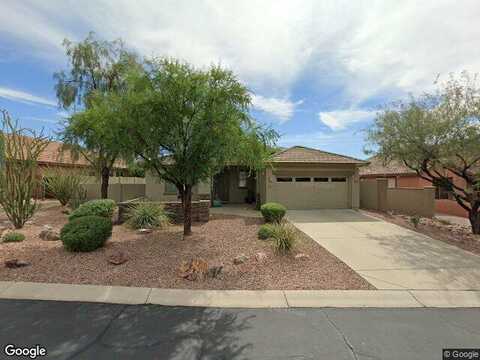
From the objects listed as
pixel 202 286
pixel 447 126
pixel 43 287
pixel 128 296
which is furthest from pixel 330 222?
pixel 43 287

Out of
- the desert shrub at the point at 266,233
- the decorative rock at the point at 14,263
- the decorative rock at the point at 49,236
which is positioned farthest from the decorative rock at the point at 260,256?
the decorative rock at the point at 49,236

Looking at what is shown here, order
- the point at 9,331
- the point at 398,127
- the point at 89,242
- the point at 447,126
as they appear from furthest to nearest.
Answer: the point at 398,127 → the point at 447,126 → the point at 89,242 → the point at 9,331

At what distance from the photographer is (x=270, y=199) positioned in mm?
14328

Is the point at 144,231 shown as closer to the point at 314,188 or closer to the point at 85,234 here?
the point at 85,234

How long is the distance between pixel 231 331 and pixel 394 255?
17.9ft

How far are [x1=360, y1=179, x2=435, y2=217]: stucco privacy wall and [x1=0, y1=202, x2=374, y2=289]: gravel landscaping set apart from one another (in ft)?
29.2

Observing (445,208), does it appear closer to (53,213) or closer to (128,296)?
(128,296)

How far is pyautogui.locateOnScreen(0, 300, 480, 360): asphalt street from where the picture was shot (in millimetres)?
3143

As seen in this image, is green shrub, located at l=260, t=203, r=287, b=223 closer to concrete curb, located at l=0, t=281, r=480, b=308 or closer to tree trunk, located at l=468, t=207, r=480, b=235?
concrete curb, located at l=0, t=281, r=480, b=308

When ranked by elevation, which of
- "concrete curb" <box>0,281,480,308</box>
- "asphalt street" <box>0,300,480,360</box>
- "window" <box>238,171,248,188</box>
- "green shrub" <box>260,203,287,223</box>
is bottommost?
"asphalt street" <box>0,300,480,360</box>

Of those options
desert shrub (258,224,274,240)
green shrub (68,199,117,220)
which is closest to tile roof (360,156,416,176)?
desert shrub (258,224,274,240)

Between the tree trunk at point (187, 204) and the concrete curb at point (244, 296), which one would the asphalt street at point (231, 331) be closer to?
the concrete curb at point (244, 296)

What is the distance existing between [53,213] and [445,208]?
2176cm

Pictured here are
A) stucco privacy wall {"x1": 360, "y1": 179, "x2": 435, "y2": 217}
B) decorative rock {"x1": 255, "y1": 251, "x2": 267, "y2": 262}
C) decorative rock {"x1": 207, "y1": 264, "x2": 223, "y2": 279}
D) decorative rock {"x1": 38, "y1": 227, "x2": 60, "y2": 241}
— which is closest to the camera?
decorative rock {"x1": 207, "y1": 264, "x2": 223, "y2": 279}
